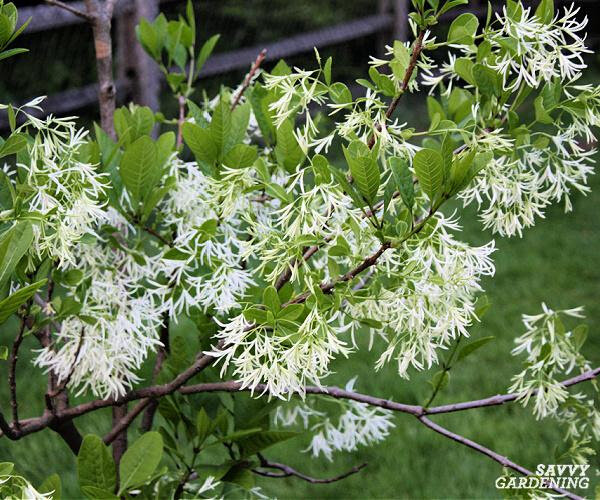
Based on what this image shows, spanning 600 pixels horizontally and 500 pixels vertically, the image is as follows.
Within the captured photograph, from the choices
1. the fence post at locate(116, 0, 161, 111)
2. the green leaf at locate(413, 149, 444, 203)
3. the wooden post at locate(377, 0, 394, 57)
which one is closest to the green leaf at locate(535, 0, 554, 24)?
the green leaf at locate(413, 149, 444, 203)

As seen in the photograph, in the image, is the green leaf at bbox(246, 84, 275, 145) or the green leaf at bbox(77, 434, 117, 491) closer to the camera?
the green leaf at bbox(77, 434, 117, 491)

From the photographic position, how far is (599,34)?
742 cm

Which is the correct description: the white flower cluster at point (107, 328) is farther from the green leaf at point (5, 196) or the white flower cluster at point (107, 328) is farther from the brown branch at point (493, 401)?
the brown branch at point (493, 401)

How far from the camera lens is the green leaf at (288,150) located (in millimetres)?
901

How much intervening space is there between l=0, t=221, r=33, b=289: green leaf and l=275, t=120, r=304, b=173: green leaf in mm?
295

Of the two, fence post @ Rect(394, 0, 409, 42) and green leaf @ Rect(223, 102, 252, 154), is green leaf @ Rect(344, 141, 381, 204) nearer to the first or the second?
green leaf @ Rect(223, 102, 252, 154)

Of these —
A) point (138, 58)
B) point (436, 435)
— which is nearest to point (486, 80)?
point (436, 435)

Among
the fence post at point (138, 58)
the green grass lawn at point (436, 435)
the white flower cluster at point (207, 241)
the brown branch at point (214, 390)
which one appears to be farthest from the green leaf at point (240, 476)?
the fence post at point (138, 58)

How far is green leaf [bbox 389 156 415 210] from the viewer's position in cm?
72

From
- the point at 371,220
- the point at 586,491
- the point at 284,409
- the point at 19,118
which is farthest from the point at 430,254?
the point at 19,118

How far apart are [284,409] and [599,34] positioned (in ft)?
22.8

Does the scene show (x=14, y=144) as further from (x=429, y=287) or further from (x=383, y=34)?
(x=383, y=34)

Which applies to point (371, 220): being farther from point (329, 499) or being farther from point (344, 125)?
point (329, 499)

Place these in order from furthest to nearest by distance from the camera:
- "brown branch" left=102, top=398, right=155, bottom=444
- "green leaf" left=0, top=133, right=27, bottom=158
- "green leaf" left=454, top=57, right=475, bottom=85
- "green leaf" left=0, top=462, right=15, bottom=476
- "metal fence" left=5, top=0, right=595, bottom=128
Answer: "metal fence" left=5, top=0, right=595, bottom=128, "brown branch" left=102, top=398, right=155, bottom=444, "green leaf" left=454, top=57, right=475, bottom=85, "green leaf" left=0, top=133, right=27, bottom=158, "green leaf" left=0, top=462, right=15, bottom=476
